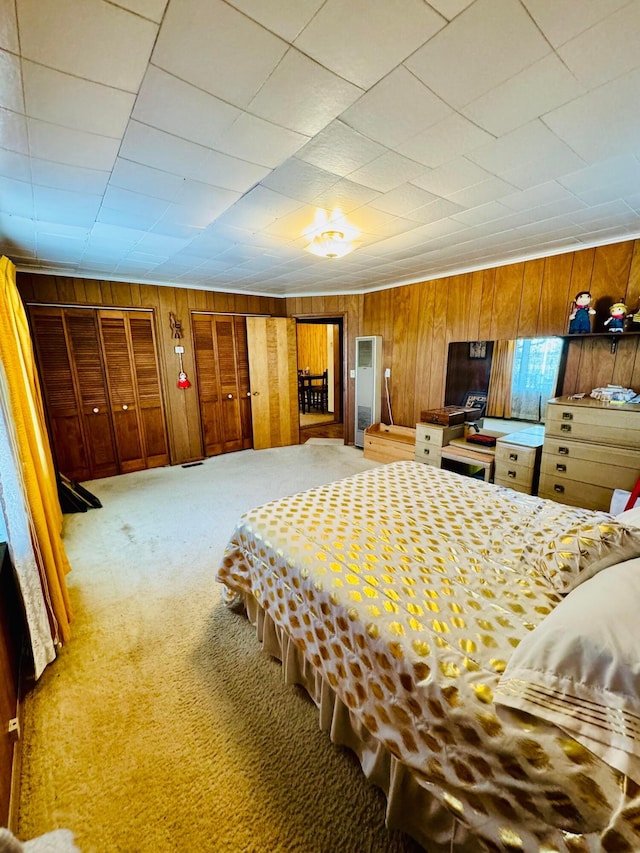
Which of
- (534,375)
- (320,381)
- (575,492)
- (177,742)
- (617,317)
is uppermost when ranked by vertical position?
(617,317)

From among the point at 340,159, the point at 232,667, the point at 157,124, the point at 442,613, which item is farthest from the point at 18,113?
the point at 232,667

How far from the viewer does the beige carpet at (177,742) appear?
1079mm

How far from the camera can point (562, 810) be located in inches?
28.3

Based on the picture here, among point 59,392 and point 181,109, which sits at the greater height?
point 181,109

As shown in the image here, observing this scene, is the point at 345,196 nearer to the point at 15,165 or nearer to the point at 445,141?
the point at 445,141

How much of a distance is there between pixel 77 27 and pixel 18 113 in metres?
0.57

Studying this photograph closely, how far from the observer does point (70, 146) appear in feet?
4.97

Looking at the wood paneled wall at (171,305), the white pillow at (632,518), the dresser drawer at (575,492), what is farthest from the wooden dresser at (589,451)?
the wood paneled wall at (171,305)

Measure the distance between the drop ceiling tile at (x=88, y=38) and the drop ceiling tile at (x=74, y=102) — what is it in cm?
4

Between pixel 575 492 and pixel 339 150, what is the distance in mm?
3004

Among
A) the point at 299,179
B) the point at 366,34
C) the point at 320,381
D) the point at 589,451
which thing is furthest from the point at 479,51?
the point at 320,381

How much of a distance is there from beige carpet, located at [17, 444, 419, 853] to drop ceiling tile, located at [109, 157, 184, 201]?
2.46 m

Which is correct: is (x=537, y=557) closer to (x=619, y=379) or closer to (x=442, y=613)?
(x=442, y=613)

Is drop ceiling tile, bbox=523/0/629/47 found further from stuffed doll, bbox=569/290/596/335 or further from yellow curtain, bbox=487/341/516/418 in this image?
yellow curtain, bbox=487/341/516/418
